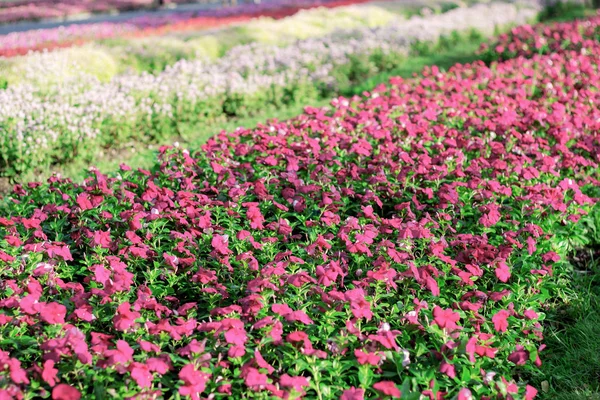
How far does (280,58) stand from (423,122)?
4.49m

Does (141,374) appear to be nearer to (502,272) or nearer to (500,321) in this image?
(500,321)

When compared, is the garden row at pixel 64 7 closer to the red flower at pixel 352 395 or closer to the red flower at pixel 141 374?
the red flower at pixel 141 374

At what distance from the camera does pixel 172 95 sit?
764 centimetres

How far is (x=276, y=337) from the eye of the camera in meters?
2.64

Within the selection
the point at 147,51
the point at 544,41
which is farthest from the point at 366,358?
the point at 544,41

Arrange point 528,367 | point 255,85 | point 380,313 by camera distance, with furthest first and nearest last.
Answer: point 255,85 → point 380,313 → point 528,367

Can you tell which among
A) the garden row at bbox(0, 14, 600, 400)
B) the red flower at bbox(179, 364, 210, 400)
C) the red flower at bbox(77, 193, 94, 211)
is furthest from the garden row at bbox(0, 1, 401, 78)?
the red flower at bbox(179, 364, 210, 400)

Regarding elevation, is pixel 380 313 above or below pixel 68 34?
below

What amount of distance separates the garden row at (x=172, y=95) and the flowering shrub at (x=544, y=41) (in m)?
1.74

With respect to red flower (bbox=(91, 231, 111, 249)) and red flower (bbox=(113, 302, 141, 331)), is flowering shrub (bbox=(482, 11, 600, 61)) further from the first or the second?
red flower (bbox=(113, 302, 141, 331))

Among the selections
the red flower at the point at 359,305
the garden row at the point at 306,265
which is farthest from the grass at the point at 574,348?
the red flower at the point at 359,305

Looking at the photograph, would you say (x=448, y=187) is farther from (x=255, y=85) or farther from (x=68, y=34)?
(x=68, y=34)

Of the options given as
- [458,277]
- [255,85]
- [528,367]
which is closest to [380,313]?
[458,277]

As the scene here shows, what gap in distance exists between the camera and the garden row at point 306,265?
259cm
